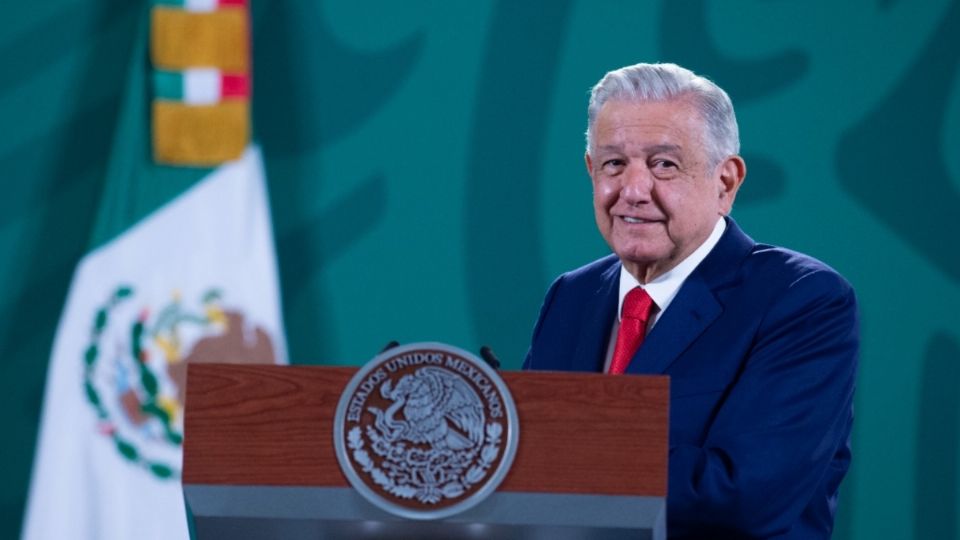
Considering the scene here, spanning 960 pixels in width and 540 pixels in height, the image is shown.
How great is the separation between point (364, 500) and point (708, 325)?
787mm

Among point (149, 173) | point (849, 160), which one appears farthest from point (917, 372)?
point (149, 173)

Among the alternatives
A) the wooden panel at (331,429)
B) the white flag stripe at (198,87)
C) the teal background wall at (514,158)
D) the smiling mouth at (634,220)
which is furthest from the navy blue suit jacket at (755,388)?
the white flag stripe at (198,87)

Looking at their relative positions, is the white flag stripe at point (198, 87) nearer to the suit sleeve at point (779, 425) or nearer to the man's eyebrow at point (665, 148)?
the man's eyebrow at point (665, 148)

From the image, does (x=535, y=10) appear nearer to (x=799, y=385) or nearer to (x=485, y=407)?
(x=799, y=385)

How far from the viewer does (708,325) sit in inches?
77.2

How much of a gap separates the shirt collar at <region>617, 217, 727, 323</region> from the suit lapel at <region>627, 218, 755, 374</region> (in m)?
0.03

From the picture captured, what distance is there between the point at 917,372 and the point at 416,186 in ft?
5.82

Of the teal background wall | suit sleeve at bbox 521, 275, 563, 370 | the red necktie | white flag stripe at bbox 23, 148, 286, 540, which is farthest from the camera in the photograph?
the teal background wall

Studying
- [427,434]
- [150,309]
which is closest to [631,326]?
[427,434]

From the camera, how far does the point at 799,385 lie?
184 cm

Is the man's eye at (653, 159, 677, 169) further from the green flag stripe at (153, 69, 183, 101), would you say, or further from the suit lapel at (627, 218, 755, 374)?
the green flag stripe at (153, 69, 183, 101)

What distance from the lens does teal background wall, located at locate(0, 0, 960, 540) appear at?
4316 mm

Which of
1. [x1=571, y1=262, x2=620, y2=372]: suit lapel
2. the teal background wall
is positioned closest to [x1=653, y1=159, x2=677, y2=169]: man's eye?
[x1=571, y1=262, x2=620, y2=372]: suit lapel

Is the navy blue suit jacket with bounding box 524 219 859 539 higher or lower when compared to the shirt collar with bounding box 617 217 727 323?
lower
